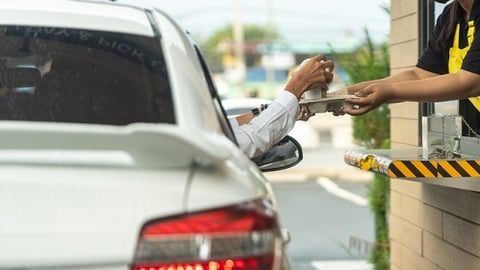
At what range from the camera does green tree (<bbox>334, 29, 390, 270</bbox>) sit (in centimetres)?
790

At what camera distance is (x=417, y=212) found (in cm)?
567

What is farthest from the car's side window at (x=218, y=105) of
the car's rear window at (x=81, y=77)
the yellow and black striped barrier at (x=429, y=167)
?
the yellow and black striped barrier at (x=429, y=167)

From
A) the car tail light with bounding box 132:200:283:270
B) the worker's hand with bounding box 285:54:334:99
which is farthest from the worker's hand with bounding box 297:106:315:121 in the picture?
the car tail light with bounding box 132:200:283:270

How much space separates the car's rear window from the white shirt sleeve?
23.3 inches

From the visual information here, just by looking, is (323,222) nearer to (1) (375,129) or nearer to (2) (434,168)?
(1) (375,129)

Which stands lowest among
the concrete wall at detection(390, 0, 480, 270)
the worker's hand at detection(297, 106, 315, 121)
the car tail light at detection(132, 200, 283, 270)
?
the concrete wall at detection(390, 0, 480, 270)

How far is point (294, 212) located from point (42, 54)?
10.7 meters

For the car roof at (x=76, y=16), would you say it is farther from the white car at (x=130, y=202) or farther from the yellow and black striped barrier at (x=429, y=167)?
the yellow and black striped barrier at (x=429, y=167)

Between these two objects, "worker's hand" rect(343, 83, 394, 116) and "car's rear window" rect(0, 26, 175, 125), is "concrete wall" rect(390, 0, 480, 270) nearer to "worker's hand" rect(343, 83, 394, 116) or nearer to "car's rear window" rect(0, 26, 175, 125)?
"worker's hand" rect(343, 83, 394, 116)

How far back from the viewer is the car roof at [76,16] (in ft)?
9.68

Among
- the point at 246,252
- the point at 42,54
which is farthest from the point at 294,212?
the point at 246,252

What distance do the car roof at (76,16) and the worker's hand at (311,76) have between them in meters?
0.88

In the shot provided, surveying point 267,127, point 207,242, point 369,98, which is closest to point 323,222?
point 369,98

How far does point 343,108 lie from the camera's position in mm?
4129
